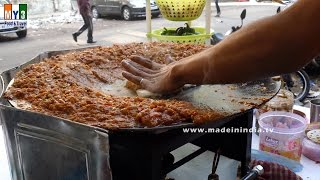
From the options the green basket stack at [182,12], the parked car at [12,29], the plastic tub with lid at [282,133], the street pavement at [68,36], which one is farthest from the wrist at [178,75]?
the parked car at [12,29]

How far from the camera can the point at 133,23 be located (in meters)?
10.1

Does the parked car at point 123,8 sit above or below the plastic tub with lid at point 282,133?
above

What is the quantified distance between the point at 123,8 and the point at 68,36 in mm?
3290

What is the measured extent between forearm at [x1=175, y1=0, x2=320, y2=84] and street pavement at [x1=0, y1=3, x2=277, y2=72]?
406cm

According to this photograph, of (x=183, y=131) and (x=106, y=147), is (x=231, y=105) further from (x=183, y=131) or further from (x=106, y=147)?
(x=106, y=147)

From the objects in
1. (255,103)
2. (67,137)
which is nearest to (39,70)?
(67,137)

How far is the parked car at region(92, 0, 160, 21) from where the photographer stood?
35.4ft

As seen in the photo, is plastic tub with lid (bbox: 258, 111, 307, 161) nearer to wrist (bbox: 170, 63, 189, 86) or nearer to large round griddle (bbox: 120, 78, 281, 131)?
large round griddle (bbox: 120, 78, 281, 131)

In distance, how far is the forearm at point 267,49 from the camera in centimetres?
91

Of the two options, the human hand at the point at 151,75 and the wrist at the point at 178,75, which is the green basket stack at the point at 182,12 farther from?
the wrist at the point at 178,75
